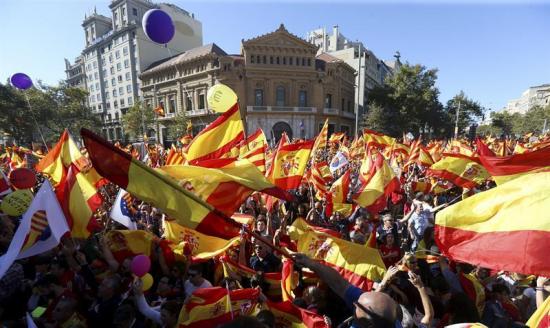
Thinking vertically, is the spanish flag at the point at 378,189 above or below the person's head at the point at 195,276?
above

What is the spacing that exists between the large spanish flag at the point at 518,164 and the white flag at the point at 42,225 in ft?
15.7

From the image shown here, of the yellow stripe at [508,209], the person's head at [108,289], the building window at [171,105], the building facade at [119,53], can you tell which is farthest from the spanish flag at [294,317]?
the building facade at [119,53]

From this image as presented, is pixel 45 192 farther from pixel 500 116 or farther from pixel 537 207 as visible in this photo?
pixel 500 116

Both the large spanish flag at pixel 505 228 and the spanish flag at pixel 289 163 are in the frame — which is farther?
the spanish flag at pixel 289 163

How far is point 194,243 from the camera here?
4473 millimetres

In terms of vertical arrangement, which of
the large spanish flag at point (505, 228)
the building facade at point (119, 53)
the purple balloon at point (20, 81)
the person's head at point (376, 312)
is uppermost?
the building facade at point (119, 53)

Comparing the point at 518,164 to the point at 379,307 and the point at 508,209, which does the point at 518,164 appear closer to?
the point at 508,209

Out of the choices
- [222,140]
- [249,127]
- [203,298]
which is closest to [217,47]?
[249,127]

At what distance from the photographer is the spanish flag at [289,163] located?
631 centimetres

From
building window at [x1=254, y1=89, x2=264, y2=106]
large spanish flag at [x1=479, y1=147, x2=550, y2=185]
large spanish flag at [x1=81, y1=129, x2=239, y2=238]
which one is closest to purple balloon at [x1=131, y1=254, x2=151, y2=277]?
large spanish flag at [x1=81, y1=129, x2=239, y2=238]

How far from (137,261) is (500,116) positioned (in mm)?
79383

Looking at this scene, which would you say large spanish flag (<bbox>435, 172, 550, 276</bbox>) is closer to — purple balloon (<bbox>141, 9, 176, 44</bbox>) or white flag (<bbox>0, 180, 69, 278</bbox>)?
white flag (<bbox>0, 180, 69, 278</bbox>)

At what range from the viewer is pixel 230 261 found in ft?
13.6

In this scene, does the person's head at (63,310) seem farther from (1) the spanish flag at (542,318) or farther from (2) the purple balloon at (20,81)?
(2) the purple balloon at (20,81)
